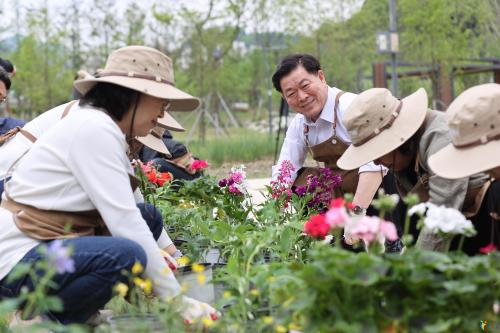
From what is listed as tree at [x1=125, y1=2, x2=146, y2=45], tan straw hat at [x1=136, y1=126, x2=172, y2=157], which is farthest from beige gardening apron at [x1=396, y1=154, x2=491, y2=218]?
tree at [x1=125, y1=2, x2=146, y2=45]

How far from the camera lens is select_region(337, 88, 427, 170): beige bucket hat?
2770mm

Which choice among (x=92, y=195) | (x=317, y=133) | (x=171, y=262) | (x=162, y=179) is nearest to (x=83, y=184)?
(x=92, y=195)

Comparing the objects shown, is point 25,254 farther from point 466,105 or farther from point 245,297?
point 466,105

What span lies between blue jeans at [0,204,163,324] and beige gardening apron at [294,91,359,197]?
1674 millimetres

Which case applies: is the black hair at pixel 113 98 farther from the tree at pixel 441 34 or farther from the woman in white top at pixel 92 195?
the tree at pixel 441 34

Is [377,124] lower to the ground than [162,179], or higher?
higher

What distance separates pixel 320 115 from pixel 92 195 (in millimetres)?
1773

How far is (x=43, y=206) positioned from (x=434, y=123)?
1.44 metres

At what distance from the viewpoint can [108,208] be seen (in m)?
Answer: 2.48

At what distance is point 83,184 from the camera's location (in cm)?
251

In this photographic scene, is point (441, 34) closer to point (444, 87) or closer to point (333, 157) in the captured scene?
point (444, 87)

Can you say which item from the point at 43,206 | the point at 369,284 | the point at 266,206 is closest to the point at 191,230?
the point at 266,206

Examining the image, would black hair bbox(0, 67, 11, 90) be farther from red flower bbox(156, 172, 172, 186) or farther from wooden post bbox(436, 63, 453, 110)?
wooden post bbox(436, 63, 453, 110)

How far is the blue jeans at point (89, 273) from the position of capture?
2.52m
